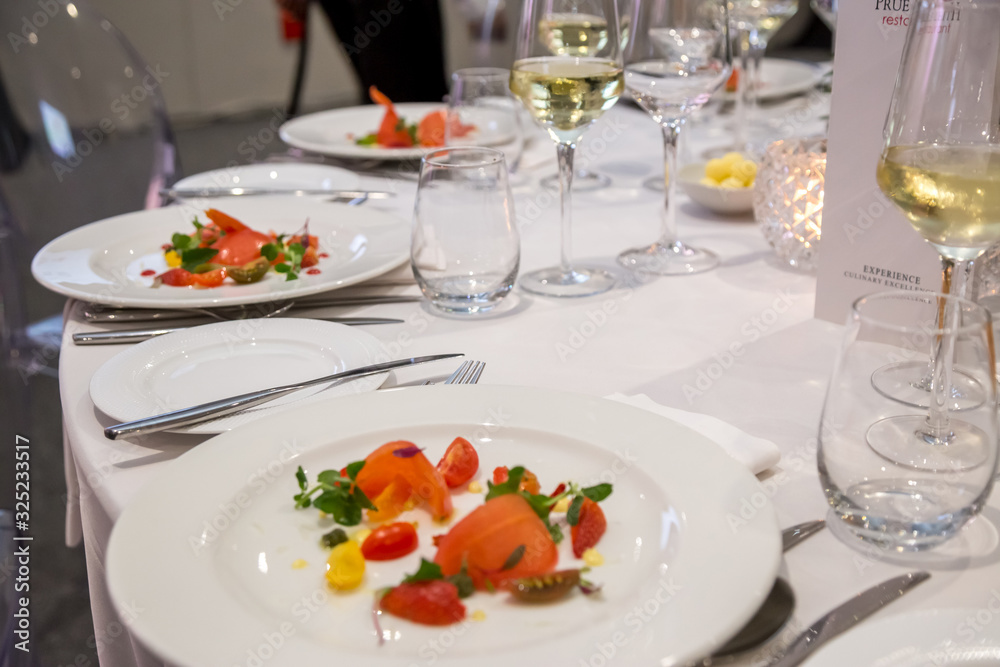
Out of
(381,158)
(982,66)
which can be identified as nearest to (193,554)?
(982,66)

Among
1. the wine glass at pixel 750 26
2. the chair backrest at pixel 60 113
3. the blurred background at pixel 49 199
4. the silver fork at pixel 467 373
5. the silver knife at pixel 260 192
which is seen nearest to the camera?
the silver fork at pixel 467 373

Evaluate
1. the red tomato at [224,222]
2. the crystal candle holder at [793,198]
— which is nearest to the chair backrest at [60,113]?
the red tomato at [224,222]

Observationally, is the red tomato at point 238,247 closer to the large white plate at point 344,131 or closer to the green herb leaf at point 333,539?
the large white plate at point 344,131

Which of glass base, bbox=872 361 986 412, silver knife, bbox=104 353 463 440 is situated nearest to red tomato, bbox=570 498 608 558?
glass base, bbox=872 361 986 412

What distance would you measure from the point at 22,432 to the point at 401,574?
4.86ft

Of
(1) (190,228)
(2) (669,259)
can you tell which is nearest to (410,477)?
(2) (669,259)

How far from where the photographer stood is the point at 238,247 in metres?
1.26

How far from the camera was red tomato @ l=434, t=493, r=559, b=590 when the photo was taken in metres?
0.59

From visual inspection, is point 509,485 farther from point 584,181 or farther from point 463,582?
point 584,181

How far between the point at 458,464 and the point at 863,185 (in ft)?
2.00

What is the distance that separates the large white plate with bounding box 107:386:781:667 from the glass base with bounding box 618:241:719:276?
1.73 ft

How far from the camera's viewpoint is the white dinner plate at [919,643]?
1.68ft

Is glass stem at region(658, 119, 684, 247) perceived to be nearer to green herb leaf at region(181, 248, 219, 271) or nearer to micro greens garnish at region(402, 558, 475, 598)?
green herb leaf at region(181, 248, 219, 271)

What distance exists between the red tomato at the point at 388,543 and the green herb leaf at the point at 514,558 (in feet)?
0.28
